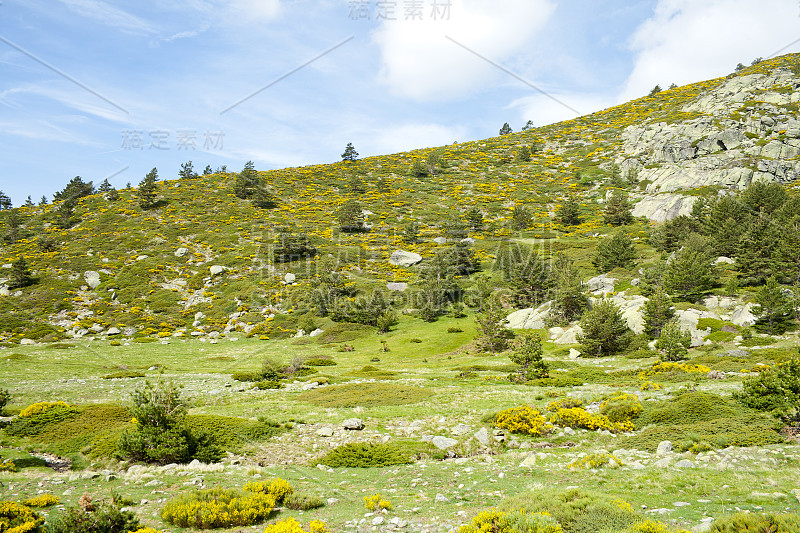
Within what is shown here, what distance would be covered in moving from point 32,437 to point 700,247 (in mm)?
61164

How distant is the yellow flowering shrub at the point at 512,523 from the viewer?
283 inches

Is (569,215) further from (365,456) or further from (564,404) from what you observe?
(365,456)

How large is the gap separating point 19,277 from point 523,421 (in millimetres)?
73819

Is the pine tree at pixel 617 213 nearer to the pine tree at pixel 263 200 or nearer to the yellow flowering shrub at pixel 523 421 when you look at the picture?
the pine tree at pixel 263 200

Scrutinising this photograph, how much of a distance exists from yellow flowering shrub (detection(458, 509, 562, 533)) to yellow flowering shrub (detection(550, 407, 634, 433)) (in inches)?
367

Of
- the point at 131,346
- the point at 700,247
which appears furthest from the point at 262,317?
the point at 700,247

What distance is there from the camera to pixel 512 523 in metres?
7.45

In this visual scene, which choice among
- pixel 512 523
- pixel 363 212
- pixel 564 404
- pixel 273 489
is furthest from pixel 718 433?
pixel 363 212

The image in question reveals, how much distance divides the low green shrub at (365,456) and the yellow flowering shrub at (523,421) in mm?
4670

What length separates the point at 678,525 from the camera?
7.71m

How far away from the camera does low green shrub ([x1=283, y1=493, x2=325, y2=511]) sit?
977 cm

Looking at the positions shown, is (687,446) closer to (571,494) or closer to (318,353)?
(571,494)

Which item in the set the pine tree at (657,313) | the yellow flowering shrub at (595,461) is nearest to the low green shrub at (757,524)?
the yellow flowering shrub at (595,461)

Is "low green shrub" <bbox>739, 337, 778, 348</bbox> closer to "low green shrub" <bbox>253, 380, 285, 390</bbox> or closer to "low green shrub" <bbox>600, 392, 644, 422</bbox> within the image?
"low green shrub" <bbox>600, 392, 644, 422</bbox>
